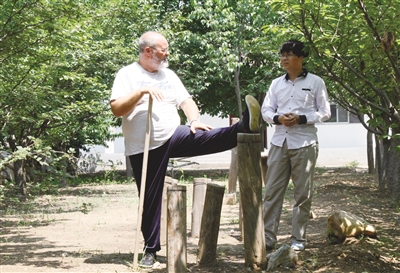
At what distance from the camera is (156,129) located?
585 cm

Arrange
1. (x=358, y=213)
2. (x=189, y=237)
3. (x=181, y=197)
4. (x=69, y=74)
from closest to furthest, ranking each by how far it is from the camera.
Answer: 1. (x=181, y=197)
2. (x=189, y=237)
3. (x=358, y=213)
4. (x=69, y=74)

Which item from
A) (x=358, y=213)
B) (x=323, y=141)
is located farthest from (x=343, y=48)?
(x=323, y=141)

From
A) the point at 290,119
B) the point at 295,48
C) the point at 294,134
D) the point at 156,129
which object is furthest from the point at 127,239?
the point at 295,48

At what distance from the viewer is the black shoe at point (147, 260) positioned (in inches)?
230

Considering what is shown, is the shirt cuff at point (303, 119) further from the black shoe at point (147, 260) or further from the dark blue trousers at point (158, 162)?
the black shoe at point (147, 260)

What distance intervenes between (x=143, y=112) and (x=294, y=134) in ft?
4.66

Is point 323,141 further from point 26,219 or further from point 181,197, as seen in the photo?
point 181,197

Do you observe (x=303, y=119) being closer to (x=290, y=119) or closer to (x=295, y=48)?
(x=290, y=119)

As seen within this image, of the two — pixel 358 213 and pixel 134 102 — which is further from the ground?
pixel 134 102

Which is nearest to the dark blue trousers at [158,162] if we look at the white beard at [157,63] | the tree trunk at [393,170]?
the white beard at [157,63]

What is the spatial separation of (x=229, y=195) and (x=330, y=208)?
2.00m

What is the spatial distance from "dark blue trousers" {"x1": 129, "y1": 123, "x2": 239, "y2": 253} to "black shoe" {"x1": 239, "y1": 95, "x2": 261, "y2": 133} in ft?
0.81

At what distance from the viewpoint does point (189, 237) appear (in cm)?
805

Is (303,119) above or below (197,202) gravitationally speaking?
above
